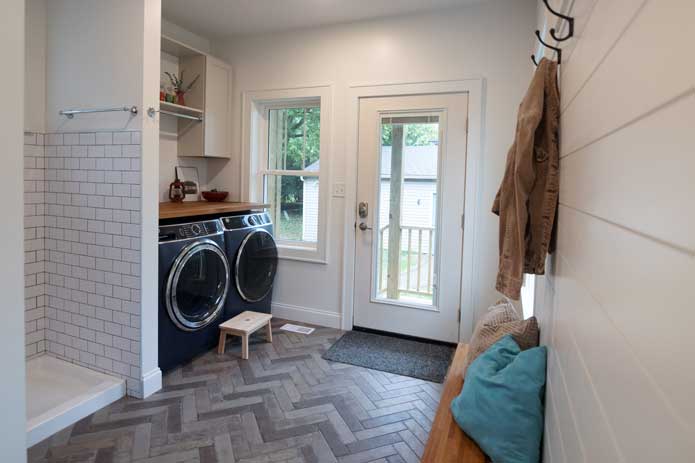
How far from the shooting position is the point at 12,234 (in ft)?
4.84

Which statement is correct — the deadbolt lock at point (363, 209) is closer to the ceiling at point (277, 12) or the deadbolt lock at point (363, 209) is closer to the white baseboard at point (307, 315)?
the white baseboard at point (307, 315)

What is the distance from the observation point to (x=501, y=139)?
2967 millimetres

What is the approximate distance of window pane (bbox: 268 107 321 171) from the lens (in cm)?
365

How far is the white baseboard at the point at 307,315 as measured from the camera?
3.56 m

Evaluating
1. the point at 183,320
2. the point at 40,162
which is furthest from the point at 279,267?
the point at 40,162

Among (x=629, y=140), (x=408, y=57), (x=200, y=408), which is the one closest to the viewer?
(x=629, y=140)

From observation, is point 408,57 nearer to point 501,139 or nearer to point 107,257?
point 501,139

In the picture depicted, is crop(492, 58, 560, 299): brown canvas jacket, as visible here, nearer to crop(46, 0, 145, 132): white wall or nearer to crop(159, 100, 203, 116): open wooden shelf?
crop(46, 0, 145, 132): white wall

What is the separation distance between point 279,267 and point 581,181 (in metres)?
3.13

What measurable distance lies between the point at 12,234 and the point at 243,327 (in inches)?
64.2

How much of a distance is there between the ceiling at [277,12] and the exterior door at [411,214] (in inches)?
25.0

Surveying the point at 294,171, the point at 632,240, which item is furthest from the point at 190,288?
the point at 632,240

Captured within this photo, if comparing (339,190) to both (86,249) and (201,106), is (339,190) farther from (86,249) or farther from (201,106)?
(86,249)

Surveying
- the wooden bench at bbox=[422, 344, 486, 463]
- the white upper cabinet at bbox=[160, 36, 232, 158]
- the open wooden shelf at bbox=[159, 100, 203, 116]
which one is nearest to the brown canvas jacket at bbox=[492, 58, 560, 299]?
the wooden bench at bbox=[422, 344, 486, 463]
